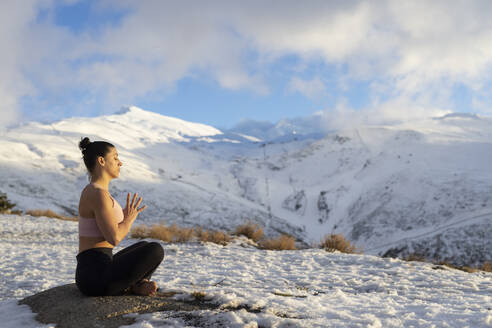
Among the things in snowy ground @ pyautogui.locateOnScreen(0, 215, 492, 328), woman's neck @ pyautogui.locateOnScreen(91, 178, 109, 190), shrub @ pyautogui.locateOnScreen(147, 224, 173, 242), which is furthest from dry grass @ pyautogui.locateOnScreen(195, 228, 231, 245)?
woman's neck @ pyautogui.locateOnScreen(91, 178, 109, 190)

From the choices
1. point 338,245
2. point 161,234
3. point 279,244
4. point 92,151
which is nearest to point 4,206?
point 161,234

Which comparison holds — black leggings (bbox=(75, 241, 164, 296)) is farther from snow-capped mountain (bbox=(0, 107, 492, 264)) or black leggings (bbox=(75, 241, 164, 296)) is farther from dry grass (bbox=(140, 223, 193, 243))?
snow-capped mountain (bbox=(0, 107, 492, 264))

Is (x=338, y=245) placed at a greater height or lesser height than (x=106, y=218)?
lesser

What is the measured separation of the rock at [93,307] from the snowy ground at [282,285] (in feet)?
0.45

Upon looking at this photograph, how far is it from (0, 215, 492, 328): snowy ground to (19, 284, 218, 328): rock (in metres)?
0.14

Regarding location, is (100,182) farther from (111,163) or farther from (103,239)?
(103,239)

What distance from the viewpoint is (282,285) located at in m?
5.41

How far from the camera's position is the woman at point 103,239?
321cm

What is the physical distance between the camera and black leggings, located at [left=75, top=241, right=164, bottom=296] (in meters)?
3.30

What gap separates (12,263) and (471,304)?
811 centimetres

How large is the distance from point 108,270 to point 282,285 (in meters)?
3.02

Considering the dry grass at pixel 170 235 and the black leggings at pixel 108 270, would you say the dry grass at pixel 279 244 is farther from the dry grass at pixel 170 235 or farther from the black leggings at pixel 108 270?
the black leggings at pixel 108 270

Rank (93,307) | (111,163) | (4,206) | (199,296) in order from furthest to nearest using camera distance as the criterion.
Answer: (4,206)
(199,296)
(111,163)
(93,307)

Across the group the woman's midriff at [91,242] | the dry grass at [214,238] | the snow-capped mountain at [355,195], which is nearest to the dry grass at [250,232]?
the dry grass at [214,238]
